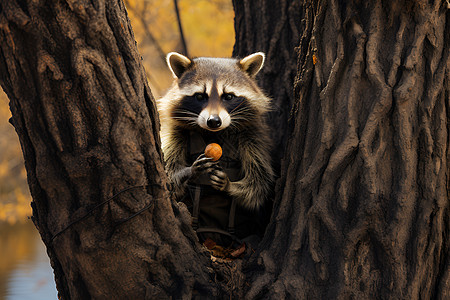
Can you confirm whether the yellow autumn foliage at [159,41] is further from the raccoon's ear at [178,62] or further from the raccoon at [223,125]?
the raccoon at [223,125]

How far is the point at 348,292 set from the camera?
5.08 ft

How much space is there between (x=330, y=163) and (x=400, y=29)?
556mm

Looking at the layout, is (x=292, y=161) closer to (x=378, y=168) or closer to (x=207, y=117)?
(x=378, y=168)

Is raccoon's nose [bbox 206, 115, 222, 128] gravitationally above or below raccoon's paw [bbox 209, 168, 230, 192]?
above

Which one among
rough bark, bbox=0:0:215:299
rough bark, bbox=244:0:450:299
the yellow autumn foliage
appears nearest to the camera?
rough bark, bbox=0:0:215:299

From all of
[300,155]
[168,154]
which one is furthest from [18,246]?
[300,155]

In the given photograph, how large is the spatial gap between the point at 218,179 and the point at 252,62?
858 millimetres

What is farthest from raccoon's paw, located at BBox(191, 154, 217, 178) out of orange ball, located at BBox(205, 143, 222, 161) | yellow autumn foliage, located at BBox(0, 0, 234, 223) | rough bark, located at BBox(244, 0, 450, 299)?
yellow autumn foliage, located at BBox(0, 0, 234, 223)

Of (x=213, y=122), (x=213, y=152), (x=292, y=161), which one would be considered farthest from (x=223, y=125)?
(x=292, y=161)

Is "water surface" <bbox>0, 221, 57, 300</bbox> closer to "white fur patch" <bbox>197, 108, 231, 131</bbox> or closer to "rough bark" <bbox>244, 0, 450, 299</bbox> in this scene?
"white fur patch" <bbox>197, 108, 231, 131</bbox>

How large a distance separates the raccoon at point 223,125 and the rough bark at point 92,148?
0.74m

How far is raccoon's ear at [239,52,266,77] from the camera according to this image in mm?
2664

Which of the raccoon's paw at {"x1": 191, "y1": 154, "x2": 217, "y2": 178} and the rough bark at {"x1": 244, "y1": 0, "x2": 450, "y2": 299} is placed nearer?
the rough bark at {"x1": 244, "y1": 0, "x2": 450, "y2": 299}

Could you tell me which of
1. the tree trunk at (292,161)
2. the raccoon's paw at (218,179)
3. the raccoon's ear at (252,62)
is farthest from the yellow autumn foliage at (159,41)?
the tree trunk at (292,161)
